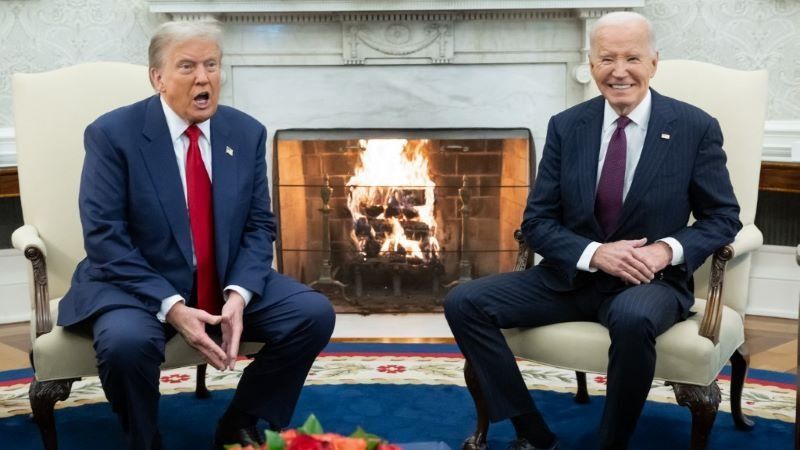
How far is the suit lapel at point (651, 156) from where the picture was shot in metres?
2.54

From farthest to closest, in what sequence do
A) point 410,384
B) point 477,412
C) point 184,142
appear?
point 410,384 → point 477,412 → point 184,142

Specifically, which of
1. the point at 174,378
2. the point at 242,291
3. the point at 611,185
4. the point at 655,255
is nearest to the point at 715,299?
the point at 655,255

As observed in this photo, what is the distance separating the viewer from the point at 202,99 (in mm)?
2561

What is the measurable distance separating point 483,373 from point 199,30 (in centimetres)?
121

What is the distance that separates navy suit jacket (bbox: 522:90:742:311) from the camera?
254 centimetres

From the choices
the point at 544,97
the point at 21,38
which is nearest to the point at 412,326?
the point at 544,97

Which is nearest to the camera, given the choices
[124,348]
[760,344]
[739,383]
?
[124,348]

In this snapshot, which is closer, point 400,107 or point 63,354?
point 63,354

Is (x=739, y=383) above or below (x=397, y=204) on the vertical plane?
below

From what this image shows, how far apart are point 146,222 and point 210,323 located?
35 cm

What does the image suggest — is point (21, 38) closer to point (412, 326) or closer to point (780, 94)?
point (412, 326)

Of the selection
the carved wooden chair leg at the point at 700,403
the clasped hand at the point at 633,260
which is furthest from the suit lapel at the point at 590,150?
the carved wooden chair leg at the point at 700,403

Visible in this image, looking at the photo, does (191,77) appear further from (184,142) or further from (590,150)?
(590,150)

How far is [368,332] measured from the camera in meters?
4.11
